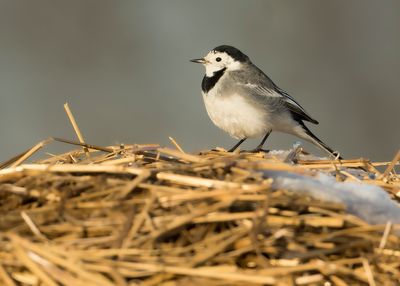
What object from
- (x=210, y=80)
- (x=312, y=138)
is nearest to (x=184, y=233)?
(x=210, y=80)

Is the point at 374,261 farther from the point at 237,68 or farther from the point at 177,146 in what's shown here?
the point at 237,68

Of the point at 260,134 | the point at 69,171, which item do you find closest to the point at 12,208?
the point at 69,171

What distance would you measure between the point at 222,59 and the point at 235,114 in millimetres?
729

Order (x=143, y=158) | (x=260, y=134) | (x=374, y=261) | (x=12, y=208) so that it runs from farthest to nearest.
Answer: (x=260, y=134)
(x=143, y=158)
(x=12, y=208)
(x=374, y=261)

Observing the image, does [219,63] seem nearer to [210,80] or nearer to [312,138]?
[210,80]

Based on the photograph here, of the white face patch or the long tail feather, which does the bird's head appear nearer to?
the white face patch

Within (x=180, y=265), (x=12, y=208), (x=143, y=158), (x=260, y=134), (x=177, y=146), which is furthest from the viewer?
(x=260, y=134)

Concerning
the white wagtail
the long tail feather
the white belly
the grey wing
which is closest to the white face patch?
the white wagtail

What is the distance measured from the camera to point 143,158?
2914mm

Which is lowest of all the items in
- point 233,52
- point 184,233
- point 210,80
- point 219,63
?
point 184,233

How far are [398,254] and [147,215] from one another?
2.71 feet

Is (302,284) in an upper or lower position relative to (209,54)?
lower

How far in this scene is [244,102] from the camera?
19.6 ft

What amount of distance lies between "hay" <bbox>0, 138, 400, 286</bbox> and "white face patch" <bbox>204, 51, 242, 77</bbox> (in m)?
3.88
